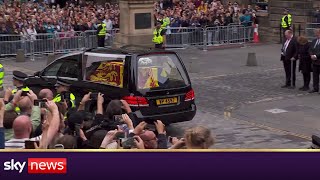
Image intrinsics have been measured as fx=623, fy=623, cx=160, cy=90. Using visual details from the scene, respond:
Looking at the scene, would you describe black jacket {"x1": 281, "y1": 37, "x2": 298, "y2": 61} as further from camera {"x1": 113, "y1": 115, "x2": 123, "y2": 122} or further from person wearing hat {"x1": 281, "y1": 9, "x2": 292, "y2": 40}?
camera {"x1": 113, "y1": 115, "x2": 123, "y2": 122}

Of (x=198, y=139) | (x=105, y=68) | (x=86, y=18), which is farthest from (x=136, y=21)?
(x=198, y=139)

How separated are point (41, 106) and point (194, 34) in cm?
1903

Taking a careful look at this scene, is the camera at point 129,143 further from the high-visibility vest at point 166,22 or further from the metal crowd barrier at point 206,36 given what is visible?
the metal crowd barrier at point 206,36

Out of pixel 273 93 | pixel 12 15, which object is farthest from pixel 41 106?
pixel 12 15

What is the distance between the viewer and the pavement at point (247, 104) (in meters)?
12.1

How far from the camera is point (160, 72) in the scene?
11.9 metres

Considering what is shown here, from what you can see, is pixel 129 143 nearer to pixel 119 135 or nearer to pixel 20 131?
pixel 119 135

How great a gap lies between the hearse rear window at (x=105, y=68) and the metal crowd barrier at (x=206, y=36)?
13.6m

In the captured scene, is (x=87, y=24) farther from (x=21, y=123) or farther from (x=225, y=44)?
(x=21, y=123)

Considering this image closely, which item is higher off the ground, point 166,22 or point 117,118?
point 166,22

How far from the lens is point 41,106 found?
26.5 feet

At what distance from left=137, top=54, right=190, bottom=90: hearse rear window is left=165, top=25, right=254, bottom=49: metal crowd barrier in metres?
13.9

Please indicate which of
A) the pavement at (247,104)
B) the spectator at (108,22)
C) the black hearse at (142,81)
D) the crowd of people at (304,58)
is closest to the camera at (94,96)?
the black hearse at (142,81)

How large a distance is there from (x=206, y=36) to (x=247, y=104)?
11.8 m
